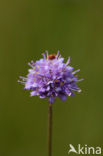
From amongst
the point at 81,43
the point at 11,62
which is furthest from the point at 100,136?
the point at 11,62

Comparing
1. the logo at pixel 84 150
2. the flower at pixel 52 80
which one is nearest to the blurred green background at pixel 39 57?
the logo at pixel 84 150

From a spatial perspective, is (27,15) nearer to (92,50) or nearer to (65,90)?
(92,50)

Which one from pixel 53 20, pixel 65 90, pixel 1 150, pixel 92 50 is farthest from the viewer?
pixel 53 20

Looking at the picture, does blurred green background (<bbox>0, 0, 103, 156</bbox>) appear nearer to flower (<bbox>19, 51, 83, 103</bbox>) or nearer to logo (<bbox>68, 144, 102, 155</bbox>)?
logo (<bbox>68, 144, 102, 155</bbox>)

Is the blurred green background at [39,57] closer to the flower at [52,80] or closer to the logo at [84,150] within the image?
the logo at [84,150]

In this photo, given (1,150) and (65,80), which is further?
(1,150)

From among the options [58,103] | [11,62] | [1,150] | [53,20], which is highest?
[53,20]
